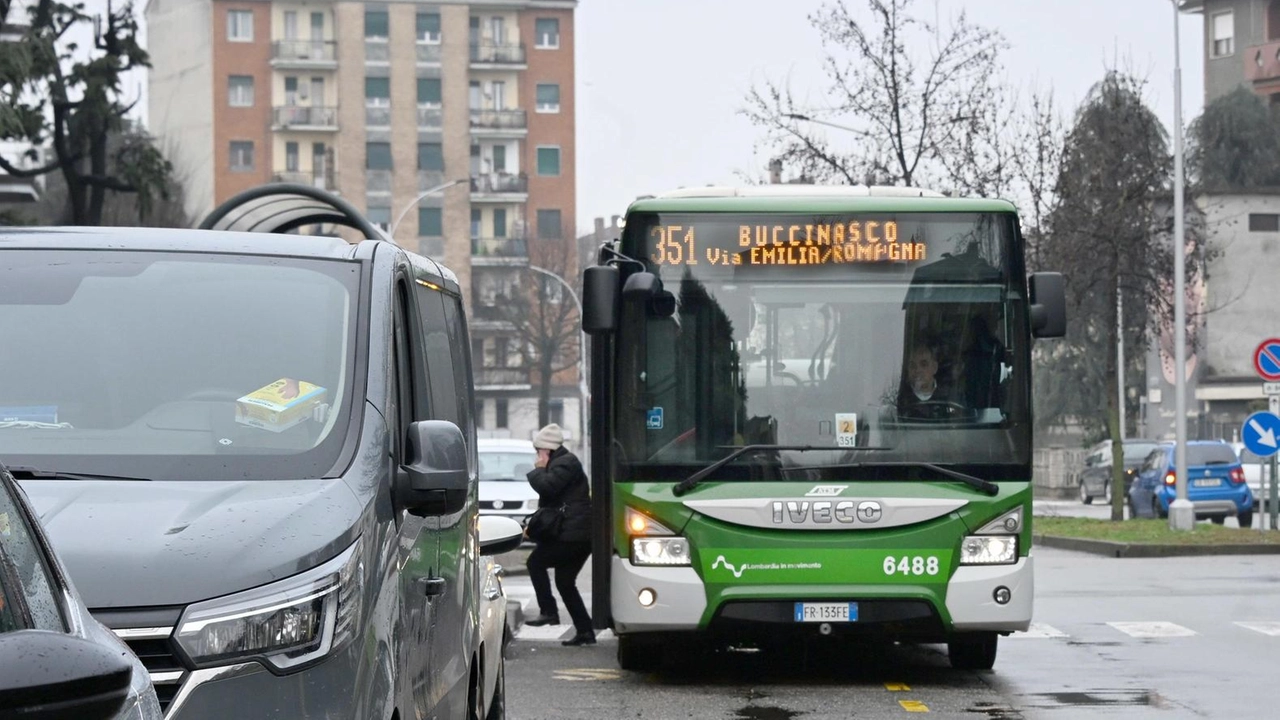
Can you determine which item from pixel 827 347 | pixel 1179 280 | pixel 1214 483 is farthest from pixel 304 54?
pixel 827 347

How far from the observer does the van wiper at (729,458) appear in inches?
478

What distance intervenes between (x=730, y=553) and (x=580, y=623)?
12.8ft

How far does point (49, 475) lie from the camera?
5.25m


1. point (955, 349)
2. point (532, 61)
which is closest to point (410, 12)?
point (532, 61)

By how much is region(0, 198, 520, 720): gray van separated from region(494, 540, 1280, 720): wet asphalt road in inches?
190

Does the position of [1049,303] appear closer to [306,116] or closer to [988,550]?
[988,550]

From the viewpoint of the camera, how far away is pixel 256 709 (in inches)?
184

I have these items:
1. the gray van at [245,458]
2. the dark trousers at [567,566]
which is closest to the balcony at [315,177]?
the dark trousers at [567,566]

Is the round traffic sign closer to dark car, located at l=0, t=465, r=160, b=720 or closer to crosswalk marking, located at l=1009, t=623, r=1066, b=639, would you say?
crosswalk marking, located at l=1009, t=623, r=1066, b=639

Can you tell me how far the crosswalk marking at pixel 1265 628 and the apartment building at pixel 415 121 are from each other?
8060 cm

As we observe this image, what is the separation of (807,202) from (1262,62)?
79666 mm

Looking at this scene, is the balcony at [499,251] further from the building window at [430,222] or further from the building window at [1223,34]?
the building window at [1223,34]

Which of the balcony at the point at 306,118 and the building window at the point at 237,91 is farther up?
the building window at the point at 237,91

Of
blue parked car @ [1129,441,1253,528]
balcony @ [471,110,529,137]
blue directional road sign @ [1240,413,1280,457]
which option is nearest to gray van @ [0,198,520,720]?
blue directional road sign @ [1240,413,1280,457]
